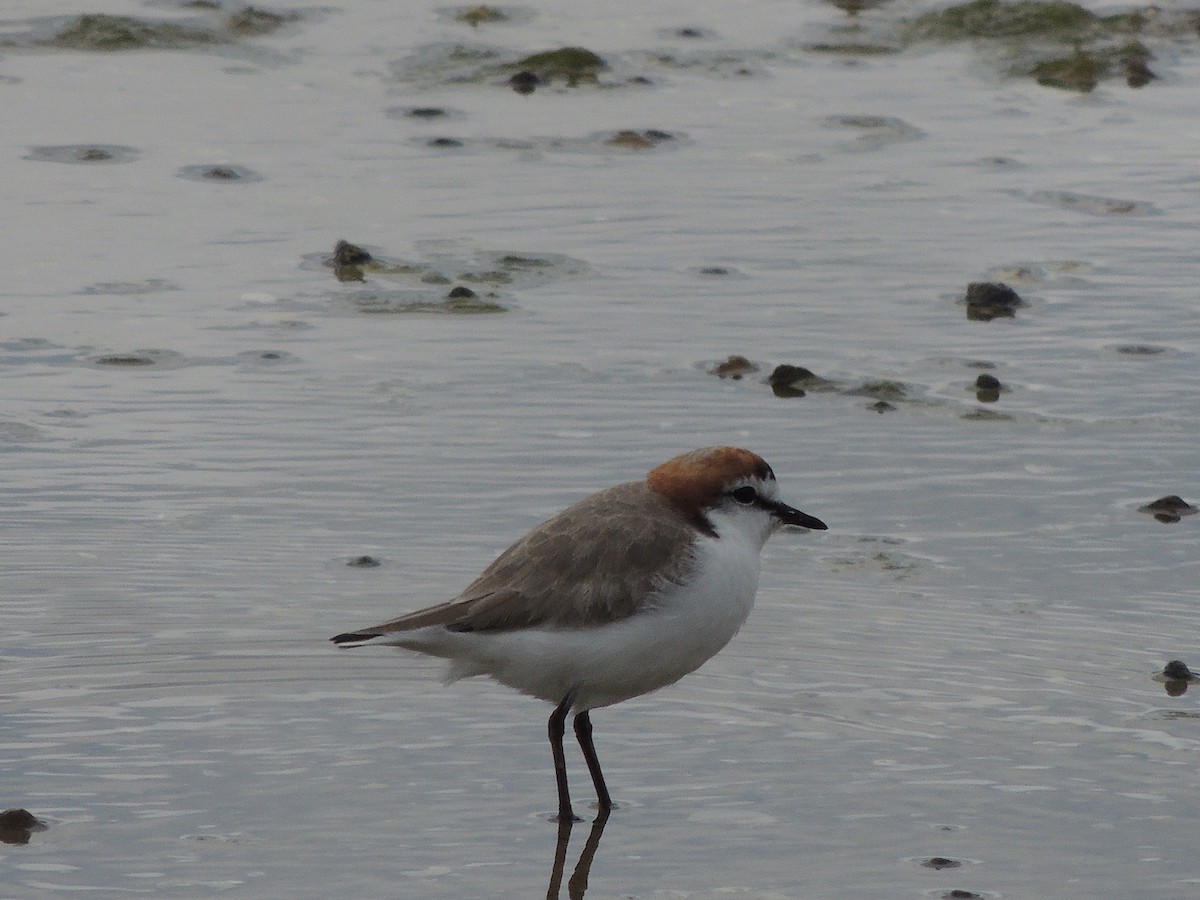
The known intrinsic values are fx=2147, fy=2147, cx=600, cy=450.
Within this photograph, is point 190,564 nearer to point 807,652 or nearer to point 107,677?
point 107,677

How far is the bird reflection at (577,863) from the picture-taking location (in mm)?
5188

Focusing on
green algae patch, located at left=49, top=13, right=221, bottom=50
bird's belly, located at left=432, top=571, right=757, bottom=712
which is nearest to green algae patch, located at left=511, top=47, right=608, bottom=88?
green algae patch, located at left=49, top=13, right=221, bottom=50

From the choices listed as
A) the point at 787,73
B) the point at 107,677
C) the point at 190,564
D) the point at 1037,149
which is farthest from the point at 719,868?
the point at 787,73

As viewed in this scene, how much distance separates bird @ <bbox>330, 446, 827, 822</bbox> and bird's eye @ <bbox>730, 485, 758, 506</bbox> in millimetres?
136

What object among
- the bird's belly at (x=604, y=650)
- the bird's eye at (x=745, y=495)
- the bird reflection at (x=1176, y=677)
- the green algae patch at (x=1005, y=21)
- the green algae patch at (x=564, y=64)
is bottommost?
the bird reflection at (x=1176, y=677)

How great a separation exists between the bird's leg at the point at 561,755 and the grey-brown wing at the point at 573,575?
21cm

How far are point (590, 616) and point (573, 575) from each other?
14cm

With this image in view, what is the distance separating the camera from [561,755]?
220 inches

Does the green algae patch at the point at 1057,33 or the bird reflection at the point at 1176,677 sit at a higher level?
the green algae patch at the point at 1057,33

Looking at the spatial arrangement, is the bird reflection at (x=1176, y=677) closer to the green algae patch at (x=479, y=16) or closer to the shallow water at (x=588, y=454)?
the shallow water at (x=588, y=454)

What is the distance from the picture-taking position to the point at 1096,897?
503cm

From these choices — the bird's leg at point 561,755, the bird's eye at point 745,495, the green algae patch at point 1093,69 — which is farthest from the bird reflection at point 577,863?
the green algae patch at point 1093,69

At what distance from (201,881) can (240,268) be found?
5.79 meters

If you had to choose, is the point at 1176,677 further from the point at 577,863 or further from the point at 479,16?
the point at 479,16
